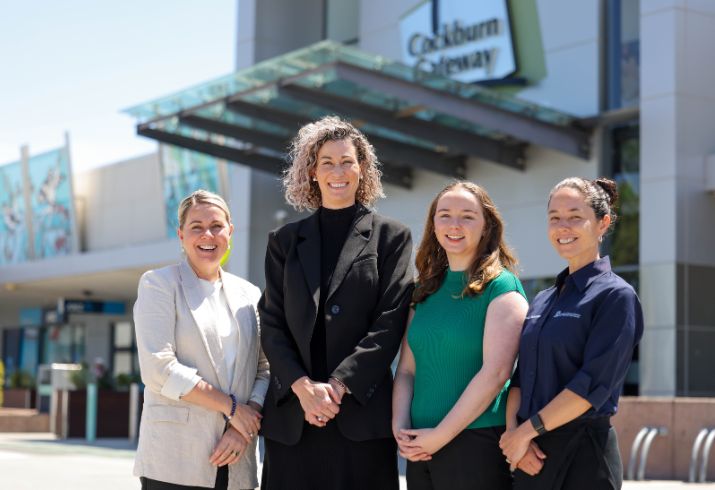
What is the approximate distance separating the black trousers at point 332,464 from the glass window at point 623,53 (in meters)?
13.7

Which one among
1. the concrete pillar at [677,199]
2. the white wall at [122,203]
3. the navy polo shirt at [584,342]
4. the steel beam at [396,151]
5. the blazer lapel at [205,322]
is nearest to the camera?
the navy polo shirt at [584,342]

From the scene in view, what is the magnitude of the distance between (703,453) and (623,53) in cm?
778

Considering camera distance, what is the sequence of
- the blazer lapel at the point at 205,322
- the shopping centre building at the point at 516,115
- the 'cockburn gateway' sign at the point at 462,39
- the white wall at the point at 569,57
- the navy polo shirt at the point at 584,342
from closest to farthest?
1. the navy polo shirt at the point at 584,342
2. the blazer lapel at the point at 205,322
3. the shopping centre building at the point at 516,115
4. the white wall at the point at 569,57
5. the 'cockburn gateway' sign at the point at 462,39

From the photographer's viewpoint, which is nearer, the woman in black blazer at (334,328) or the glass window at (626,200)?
the woman in black blazer at (334,328)

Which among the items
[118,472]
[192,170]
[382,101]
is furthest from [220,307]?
[192,170]

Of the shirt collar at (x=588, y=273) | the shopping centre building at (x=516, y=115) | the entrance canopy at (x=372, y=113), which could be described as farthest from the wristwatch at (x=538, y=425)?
the entrance canopy at (x=372, y=113)

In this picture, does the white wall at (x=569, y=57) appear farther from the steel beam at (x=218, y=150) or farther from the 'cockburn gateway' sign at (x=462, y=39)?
the steel beam at (x=218, y=150)

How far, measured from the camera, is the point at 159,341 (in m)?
4.66

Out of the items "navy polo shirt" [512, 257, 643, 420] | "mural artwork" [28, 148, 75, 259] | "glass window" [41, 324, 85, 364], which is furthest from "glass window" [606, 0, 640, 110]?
"glass window" [41, 324, 85, 364]

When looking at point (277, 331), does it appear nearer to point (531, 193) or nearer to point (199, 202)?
point (199, 202)

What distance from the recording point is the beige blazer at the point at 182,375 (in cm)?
462

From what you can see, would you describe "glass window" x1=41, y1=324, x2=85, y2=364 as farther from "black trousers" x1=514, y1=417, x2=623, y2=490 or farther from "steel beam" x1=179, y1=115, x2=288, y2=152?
"black trousers" x1=514, y1=417, x2=623, y2=490

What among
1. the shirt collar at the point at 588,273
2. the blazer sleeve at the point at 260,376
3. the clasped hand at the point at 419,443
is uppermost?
the shirt collar at the point at 588,273

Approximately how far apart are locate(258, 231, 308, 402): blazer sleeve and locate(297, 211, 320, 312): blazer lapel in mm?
110
